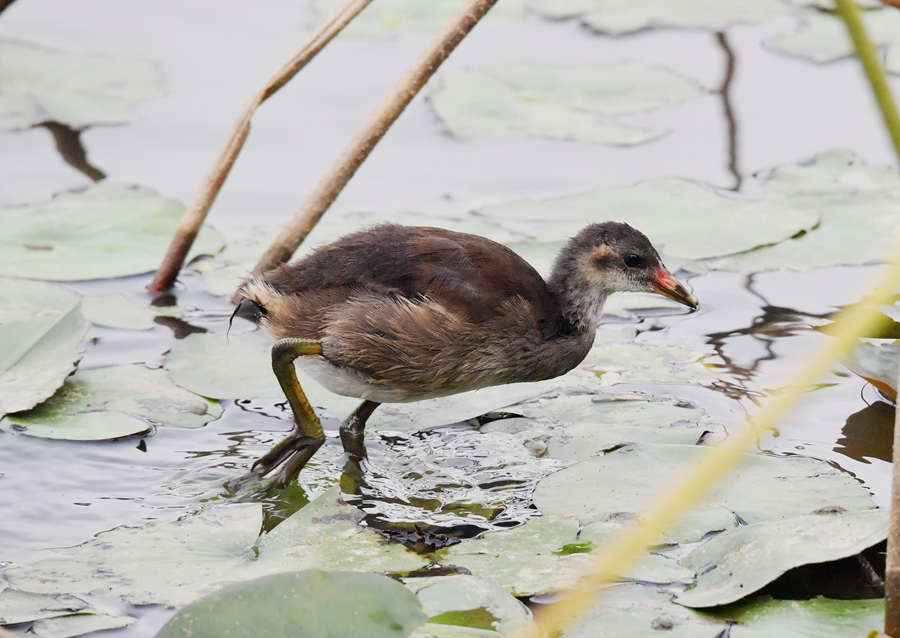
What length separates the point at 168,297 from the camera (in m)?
4.67

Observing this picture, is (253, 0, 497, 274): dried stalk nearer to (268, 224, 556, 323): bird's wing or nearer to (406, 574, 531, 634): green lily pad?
(268, 224, 556, 323): bird's wing

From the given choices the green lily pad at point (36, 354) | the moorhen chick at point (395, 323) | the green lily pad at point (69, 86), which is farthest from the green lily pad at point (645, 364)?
the green lily pad at point (69, 86)

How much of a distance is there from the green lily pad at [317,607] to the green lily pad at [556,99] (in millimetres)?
3988

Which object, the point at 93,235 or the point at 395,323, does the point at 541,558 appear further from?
the point at 93,235

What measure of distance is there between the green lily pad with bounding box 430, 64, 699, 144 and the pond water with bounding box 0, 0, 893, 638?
117 millimetres

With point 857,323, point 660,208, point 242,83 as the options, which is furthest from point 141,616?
point 242,83

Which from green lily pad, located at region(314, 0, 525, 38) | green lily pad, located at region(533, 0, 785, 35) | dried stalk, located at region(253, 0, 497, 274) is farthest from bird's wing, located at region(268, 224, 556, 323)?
green lily pad, located at region(533, 0, 785, 35)

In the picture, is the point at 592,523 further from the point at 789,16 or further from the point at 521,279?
the point at 789,16

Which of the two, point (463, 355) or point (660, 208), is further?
point (660, 208)

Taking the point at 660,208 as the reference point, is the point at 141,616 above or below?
below

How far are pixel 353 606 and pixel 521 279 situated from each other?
67.3 inches

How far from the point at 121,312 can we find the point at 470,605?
8.08ft

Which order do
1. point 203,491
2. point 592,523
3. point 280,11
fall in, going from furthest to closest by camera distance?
point 280,11 < point 203,491 < point 592,523

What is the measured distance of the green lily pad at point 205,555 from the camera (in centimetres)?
267
